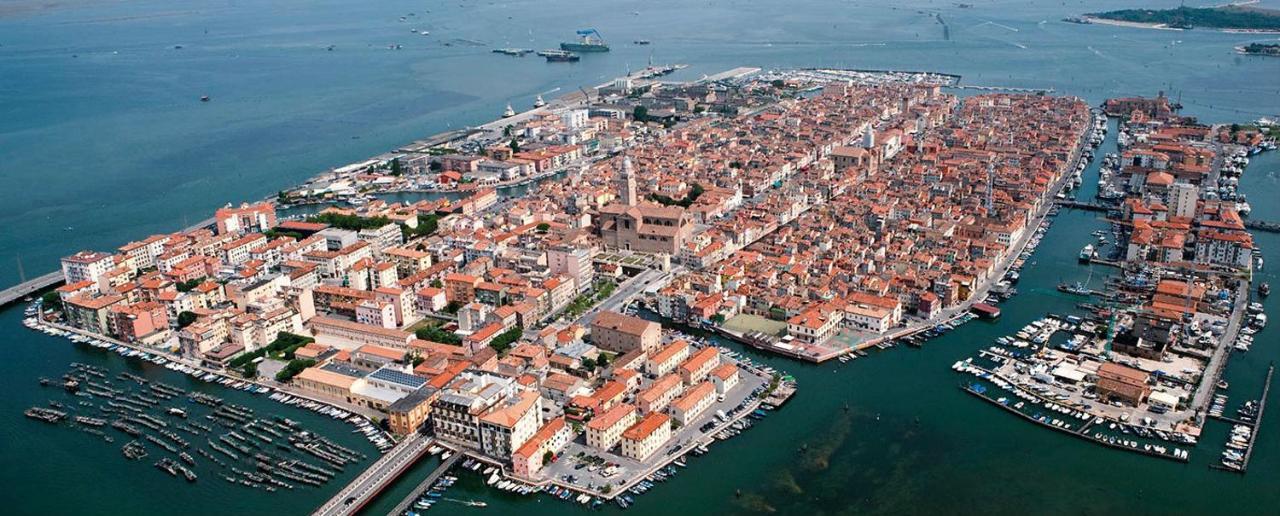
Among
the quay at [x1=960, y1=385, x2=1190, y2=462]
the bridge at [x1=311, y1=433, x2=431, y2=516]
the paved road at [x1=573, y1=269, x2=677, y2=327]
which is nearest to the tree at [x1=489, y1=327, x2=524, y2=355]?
the paved road at [x1=573, y1=269, x2=677, y2=327]

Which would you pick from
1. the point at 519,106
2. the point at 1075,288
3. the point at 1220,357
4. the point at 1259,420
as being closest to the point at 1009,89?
the point at 519,106

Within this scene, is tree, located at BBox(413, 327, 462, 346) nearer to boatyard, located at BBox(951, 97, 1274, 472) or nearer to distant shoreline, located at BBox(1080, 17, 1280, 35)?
boatyard, located at BBox(951, 97, 1274, 472)

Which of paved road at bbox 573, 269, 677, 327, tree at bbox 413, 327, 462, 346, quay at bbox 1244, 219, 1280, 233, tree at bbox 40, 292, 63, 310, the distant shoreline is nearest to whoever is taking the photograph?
tree at bbox 413, 327, 462, 346

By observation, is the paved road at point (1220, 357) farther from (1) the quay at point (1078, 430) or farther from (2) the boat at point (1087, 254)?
(2) the boat at point (1087, 254)

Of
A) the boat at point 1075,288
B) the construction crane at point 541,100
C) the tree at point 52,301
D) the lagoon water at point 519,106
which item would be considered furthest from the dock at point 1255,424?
the construction crane at point 541,100

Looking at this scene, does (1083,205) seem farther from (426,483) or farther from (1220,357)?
(426,483)

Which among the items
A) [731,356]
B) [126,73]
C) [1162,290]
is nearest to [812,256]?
[731,356]
